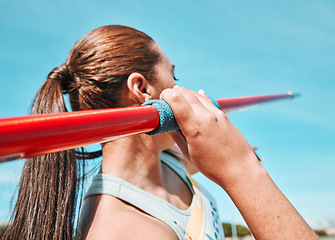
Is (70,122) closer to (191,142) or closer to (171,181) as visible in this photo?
(191,142)

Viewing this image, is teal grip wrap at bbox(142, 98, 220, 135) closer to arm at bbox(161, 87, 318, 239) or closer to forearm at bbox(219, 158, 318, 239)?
arm at bbox(161, 87, 318, 239)

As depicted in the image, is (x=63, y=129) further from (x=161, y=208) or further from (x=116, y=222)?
(x=161, y=208)

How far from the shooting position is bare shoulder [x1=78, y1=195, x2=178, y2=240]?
39.3 inches

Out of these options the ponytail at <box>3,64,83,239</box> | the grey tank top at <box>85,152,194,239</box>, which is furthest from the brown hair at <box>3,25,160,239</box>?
the grey tank top at <box>85,152,194,239</box>

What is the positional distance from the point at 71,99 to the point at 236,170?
0.99 meters

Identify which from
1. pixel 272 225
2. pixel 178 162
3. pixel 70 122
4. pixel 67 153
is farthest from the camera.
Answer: pixel 178 162

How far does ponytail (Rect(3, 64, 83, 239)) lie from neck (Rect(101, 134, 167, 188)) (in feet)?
0.61

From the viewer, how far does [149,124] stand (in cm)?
74

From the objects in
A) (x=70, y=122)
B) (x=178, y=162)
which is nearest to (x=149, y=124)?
(x=70, y=122)

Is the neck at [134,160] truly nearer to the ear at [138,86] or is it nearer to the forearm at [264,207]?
the ear at [138,86]

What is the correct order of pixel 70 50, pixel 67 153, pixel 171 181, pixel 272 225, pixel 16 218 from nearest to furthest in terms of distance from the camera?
pixel 272 225
pixel 16 218
pixel 67 153
pixel 70 50
pixel 171 181

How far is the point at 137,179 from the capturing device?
138 cm

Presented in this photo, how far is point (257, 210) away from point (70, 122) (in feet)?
1.67

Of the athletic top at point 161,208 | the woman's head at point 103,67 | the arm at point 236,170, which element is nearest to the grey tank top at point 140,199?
the athletic top at point 161,208
